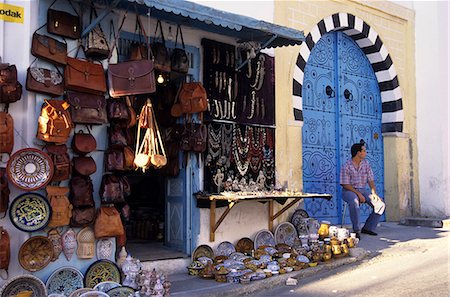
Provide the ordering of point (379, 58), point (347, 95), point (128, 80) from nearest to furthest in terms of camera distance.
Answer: point (128, 80) → point (347, 95) → point (379, 58)

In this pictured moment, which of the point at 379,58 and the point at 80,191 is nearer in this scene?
the point at 80,191

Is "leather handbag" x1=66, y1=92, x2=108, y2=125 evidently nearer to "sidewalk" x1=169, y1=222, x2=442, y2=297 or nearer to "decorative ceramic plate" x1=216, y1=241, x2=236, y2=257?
"sidewalk" x1=169, y1=222, x2=442, y2=297

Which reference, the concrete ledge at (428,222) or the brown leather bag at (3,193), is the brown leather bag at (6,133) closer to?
the brown leather bag at (3,193)

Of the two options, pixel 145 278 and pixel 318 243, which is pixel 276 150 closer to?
pixel 318 243

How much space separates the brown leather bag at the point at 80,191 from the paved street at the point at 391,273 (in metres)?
2.16

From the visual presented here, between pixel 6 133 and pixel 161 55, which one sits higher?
pixel 161 55

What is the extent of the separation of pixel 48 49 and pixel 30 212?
162cm

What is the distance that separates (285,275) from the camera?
6152 mm

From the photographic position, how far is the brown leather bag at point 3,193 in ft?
15.5

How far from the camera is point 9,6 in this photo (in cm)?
502

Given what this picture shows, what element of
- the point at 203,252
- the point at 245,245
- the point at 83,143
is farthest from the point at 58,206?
the point at 245,245

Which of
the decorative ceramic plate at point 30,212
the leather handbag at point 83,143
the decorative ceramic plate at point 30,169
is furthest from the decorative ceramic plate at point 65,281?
the leather handbag at point 83,143

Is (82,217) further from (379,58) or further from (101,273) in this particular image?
(379,58)

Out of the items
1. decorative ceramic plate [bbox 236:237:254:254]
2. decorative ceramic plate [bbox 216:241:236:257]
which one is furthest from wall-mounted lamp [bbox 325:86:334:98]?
decorative ceramic plate [bbox 216:241:236:257]
